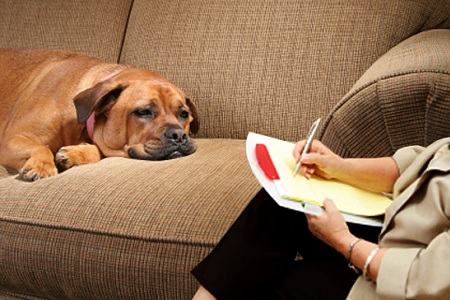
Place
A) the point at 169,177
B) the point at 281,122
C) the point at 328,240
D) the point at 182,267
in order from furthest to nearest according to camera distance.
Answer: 1. the point at 281,122
2. the point at 169,177
3. the point at 182,267
4. the point at 328,240

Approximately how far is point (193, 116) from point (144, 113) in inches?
9.1

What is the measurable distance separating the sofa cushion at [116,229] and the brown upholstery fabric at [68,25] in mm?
1043

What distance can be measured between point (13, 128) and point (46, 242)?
79 centimetres

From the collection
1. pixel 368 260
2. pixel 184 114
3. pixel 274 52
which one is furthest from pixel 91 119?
pixel 368 260

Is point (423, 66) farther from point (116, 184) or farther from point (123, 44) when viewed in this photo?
point (123, 44)

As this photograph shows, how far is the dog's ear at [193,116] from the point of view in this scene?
229cm

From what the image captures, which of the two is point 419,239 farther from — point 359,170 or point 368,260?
point 359,170

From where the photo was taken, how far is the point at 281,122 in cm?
220

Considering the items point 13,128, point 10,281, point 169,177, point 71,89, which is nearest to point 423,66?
point 169,177

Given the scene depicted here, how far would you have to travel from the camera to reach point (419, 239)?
1.03m

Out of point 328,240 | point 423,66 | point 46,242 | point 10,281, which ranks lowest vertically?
point 10,281

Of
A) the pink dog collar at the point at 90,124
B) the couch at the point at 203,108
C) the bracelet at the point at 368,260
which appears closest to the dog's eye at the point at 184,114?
the couch at the point at 203,108

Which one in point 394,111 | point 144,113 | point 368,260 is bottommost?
point 144,113

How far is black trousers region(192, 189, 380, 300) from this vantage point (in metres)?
1.20
